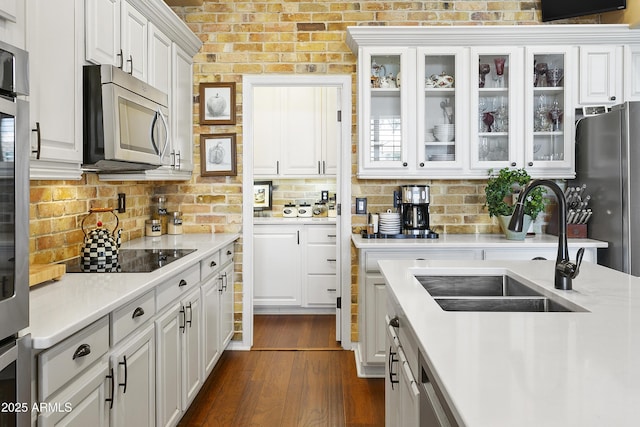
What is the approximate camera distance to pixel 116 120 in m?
2.08

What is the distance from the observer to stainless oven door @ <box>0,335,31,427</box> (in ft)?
3.61

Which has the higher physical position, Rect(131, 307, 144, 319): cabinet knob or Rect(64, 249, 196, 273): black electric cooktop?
Rect(64, 249, 196, 273): black electric cooktop

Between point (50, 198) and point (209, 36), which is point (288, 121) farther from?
point (50, 198)

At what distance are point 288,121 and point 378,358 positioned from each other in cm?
262

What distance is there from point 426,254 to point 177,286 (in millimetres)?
1639

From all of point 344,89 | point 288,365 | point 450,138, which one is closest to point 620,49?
point 450,138

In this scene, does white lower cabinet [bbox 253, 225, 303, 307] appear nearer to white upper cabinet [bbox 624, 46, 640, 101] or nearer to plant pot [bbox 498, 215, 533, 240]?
plant pot [bbox 498, 215, 533, 240]

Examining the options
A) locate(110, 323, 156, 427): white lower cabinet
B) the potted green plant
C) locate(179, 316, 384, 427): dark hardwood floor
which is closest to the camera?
locate(110, 323, 156, 427): white lower cabinet

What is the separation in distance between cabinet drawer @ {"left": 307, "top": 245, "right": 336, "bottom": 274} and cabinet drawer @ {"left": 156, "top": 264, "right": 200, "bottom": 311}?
79.6 inches

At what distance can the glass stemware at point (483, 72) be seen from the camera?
342cm

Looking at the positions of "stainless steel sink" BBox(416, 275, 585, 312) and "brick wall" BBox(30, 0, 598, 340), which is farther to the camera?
"brick wall" BBox(30, 0, 598, 340)

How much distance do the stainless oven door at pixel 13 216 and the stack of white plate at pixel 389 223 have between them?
2.57 m

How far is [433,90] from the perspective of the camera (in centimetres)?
341

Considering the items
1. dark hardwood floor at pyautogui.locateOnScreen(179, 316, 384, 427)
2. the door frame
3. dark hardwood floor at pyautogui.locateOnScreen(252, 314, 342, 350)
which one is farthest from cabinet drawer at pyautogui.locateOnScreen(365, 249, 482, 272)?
dark hardwood floor at pyautogui.locateOnScreen(252, 314, 342, 350)
